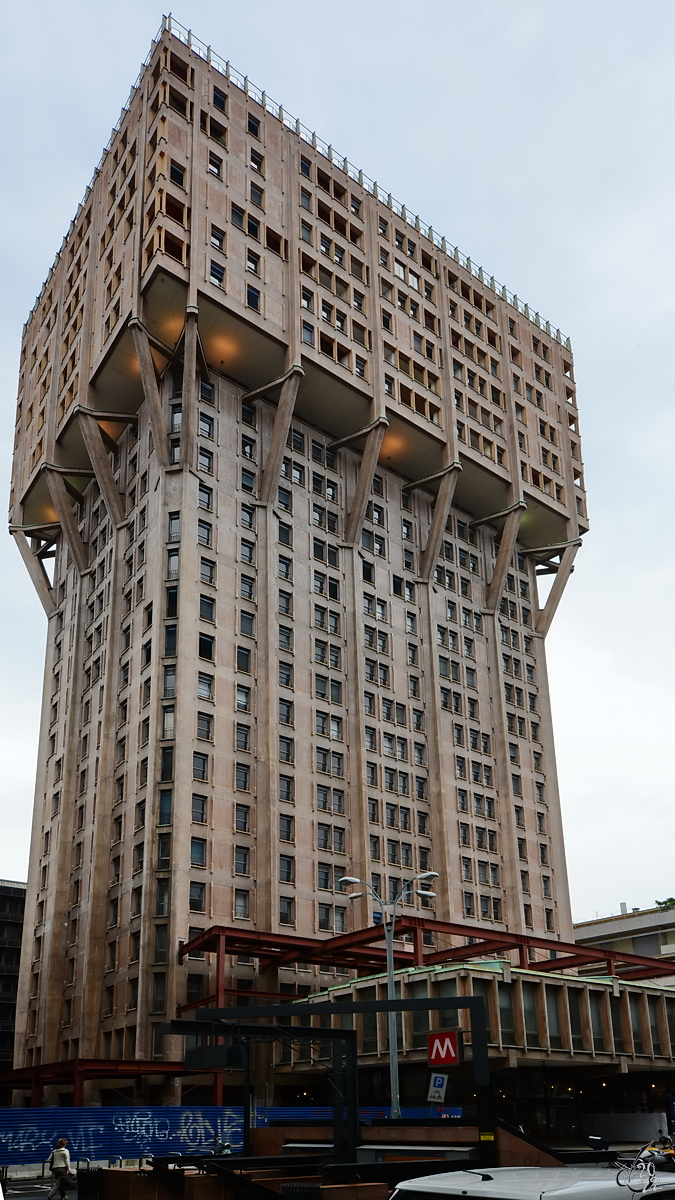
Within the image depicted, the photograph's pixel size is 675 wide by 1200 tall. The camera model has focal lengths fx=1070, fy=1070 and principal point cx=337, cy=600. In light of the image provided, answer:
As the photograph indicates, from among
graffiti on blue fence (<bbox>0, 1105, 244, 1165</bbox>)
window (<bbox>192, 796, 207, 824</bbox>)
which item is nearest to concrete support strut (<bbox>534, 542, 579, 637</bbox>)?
window (<bbox>192, 796, 207, 824</bbox>)

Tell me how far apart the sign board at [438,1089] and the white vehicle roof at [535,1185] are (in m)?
24.0

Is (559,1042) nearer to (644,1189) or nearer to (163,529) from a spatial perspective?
(163,529)

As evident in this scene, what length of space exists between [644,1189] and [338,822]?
6322 cm

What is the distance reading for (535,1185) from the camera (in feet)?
28.7

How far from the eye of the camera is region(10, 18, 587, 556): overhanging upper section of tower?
72.9 meters

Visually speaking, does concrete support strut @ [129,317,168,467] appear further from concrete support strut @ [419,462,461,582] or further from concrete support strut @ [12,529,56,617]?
concrete support strut @ [419,462,461,582]

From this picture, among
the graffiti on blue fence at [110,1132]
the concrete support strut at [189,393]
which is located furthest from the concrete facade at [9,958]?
the graffiti on blue fence at [110,1132]

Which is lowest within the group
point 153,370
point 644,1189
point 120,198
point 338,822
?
point 644,1189

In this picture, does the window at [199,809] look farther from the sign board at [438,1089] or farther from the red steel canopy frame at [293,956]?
the sign board at [438,1089]

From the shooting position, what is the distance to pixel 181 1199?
16938 millimetres

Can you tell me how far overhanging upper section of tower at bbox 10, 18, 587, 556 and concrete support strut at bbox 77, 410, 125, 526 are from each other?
243mm

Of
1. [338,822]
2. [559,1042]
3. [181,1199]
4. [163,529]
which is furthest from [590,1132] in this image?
[181,1199]

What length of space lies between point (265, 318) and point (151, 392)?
9736 mm

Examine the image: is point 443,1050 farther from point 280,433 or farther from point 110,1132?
point 280,433
